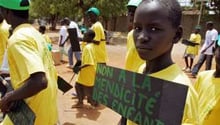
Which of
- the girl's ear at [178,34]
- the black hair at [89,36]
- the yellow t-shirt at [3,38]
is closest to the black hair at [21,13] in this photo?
the girl's ear at [178,34]

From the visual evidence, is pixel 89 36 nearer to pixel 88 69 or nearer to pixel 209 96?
pixel 88 69

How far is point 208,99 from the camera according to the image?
2562 mm

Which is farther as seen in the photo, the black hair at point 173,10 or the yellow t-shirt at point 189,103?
the black hair at point 173,10

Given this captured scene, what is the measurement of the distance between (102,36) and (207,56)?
187 inches

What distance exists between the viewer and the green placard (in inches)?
57.4

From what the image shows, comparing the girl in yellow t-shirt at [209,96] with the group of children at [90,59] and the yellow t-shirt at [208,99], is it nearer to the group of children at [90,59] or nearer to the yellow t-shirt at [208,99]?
the yellow t-shirt at [208,99]

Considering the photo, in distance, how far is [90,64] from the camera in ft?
22.3

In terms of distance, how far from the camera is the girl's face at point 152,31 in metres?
1.65

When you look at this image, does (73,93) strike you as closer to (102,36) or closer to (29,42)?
(102,36)

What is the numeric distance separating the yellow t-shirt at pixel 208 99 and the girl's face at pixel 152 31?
2.95 ft

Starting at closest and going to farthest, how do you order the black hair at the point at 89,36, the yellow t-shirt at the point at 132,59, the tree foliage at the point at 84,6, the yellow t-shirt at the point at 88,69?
the yellow t-shirt at the point at 132,59, the yellow t-shirt at the point at 88,69, the black hair at the point at 89,36, the tree foliage at the point at 84,6

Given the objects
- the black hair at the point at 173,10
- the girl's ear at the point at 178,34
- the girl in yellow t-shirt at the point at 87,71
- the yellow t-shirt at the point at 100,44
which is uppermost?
the black hair at the point at 173,10

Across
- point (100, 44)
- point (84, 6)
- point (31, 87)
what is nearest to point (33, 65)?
point (31, 87)

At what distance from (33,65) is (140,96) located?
900 millimetres
